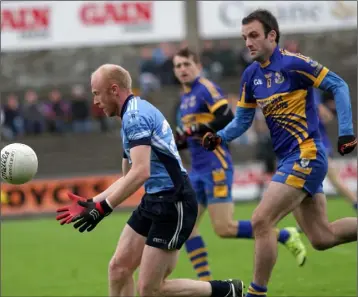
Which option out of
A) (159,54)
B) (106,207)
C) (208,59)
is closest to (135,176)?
(106,207)

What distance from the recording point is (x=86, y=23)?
20.0 m

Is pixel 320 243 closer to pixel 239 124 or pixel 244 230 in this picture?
pixel 239 124

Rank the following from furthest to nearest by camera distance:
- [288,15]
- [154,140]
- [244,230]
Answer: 1. [288,15]
2. [244,230]
3. [154,140]

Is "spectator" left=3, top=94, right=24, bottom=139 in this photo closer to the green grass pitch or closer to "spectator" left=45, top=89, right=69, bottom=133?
Answer: "spectator" left=45, top=89, right=69, bottom=133

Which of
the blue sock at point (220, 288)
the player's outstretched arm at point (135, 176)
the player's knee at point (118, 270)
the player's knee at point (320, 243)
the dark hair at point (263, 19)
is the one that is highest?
the dark hair at point (263, 19)

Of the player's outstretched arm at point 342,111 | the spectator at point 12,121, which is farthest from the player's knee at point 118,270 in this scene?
the spectator at point 12,121

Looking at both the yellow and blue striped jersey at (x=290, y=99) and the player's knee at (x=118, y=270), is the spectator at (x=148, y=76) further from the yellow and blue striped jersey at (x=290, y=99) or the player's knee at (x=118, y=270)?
the player's knee at (x=118, y=270)

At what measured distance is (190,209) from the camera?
6293mm

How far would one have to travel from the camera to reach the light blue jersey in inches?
233

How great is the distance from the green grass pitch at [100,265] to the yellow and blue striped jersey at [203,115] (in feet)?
4.19

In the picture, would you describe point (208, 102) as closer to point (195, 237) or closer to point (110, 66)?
point (195, 237)

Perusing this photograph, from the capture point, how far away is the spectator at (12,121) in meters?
21.1

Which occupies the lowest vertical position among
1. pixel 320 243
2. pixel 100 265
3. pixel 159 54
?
pixel 100 265

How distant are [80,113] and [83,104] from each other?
0.28 metres
